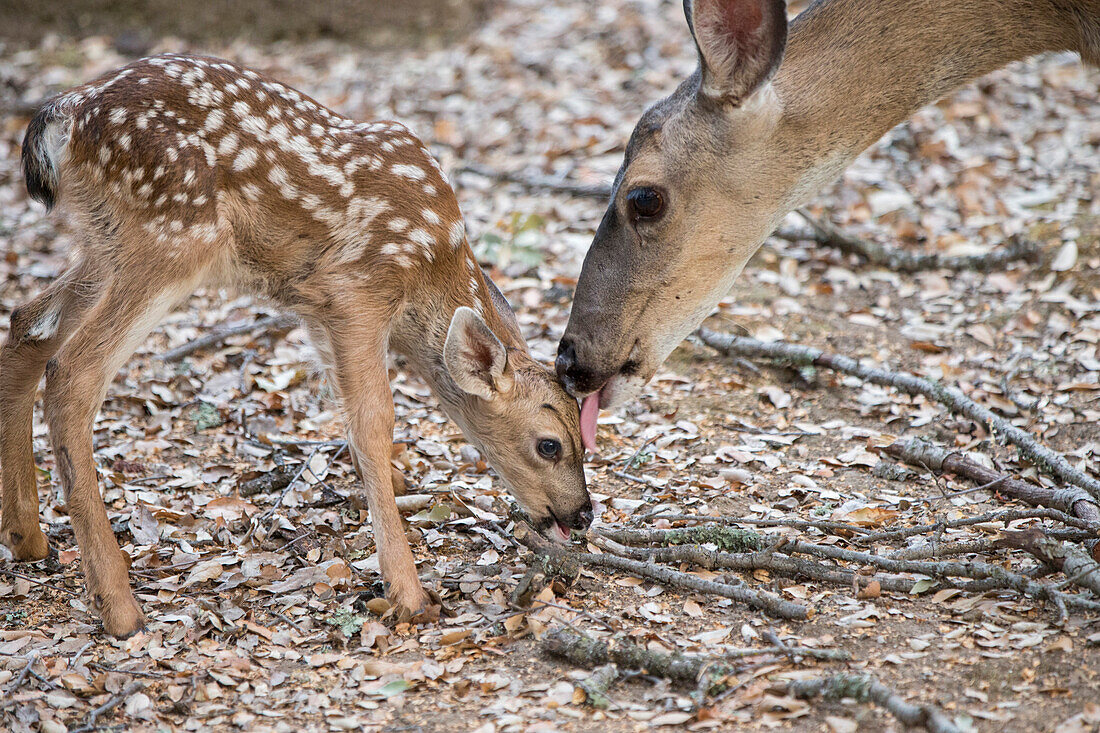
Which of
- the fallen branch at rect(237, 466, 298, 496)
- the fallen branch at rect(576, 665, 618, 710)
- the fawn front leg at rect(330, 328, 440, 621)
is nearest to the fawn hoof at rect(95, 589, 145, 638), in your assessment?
the fawn front leg at rect(330, 328, 440, 621)

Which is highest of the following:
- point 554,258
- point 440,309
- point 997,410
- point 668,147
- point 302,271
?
point 668,147

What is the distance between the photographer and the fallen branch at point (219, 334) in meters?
6.09

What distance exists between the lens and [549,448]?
455 cm

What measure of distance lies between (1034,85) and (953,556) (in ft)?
21.5

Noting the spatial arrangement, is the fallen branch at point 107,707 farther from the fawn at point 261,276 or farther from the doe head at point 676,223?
the doe head at point 676,223

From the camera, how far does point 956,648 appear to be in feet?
11.8

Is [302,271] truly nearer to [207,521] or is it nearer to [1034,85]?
[207,521]

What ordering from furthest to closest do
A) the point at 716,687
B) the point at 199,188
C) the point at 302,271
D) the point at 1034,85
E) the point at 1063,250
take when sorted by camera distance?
the point at 1034,85 < the point at 1063,250 < the point at 302,271 < the point at 199,188 < the point at 716,687

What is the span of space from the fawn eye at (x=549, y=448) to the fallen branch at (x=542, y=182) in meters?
3.36

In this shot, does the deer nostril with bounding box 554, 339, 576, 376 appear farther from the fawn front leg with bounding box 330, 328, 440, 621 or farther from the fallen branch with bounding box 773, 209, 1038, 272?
the fallen branch with bounding box 773, 209, 1038, 272

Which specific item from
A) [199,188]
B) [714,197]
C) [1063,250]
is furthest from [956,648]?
[1063,250]

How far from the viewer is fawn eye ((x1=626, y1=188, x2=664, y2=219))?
4273 millimetres

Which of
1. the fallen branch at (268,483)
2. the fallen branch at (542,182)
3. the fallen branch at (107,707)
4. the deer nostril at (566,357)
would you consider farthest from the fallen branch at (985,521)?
the fallen branch at (542,182)

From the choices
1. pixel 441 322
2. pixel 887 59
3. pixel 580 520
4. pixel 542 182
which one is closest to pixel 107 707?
pixel 580 520
